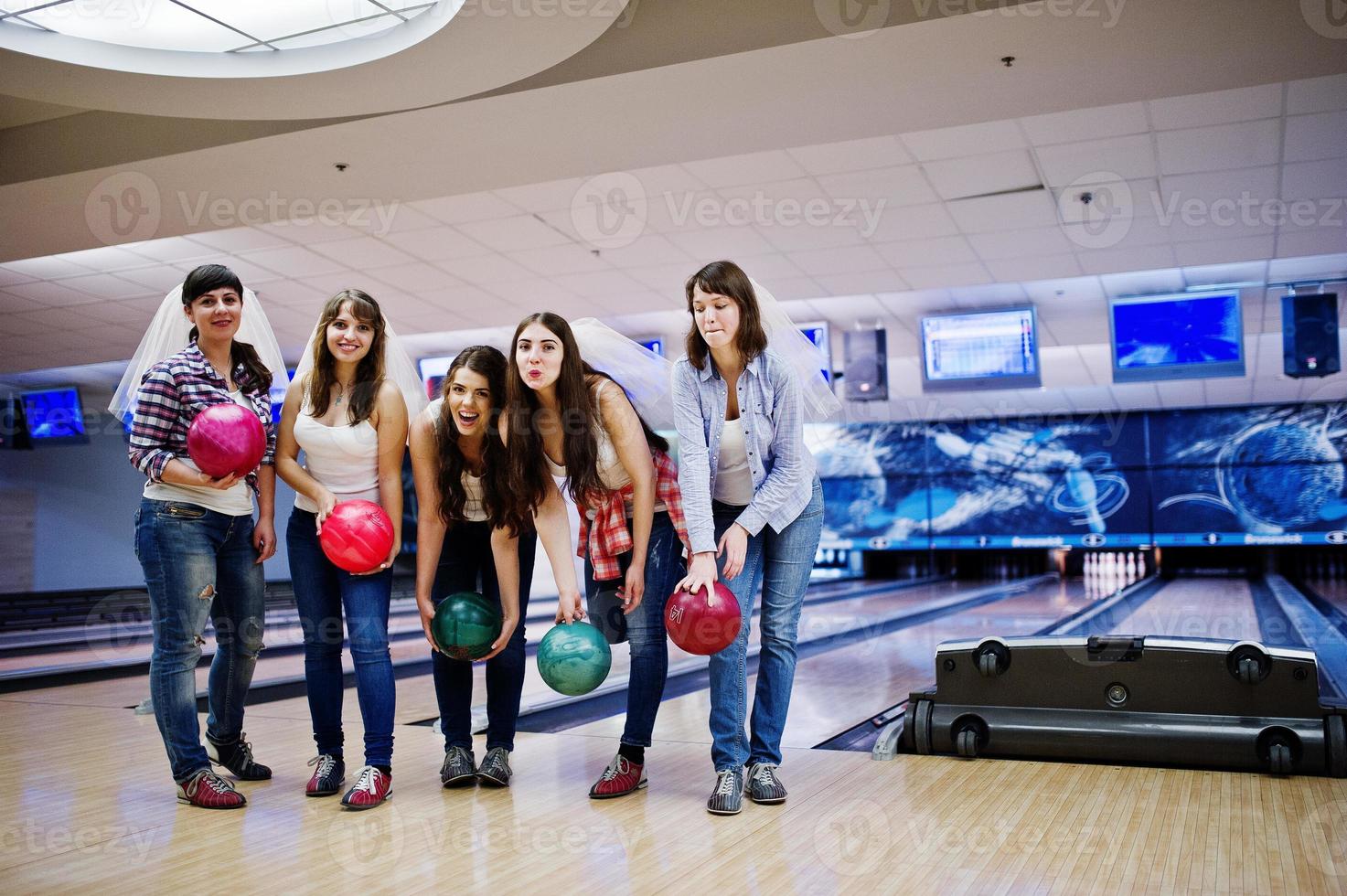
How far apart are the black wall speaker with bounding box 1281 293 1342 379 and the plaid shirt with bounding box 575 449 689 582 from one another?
556 centimetres

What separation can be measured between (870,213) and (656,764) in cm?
345

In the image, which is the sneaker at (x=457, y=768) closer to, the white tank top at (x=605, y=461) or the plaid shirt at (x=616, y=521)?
the plaid shirt at (x=616, y=521)

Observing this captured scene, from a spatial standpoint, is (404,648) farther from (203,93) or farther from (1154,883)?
(1154,883)

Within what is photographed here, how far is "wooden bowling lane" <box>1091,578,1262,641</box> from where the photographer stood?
7062 mm

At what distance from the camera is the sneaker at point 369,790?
7.34 ft

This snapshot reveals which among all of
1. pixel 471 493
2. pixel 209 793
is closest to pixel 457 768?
pixel 209 793

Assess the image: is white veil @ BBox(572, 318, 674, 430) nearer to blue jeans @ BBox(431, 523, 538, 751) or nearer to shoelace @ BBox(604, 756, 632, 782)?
blue jeans @ BBox(431, 523, 538, 751)

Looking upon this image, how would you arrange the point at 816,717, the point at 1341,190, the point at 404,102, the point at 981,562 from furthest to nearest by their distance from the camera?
the point at 981,562
the point at 1341,190
the point at 404,102
the point at 816,717

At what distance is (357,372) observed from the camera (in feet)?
8.20

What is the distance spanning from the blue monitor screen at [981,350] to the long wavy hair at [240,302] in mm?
5386

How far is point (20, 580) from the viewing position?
1074cm

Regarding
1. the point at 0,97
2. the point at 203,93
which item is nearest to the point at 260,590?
the point at 203,93

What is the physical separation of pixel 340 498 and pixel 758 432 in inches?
39.0

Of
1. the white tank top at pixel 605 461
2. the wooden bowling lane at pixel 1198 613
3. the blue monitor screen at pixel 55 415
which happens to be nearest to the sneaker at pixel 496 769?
the white tank top at pixel 605 461
